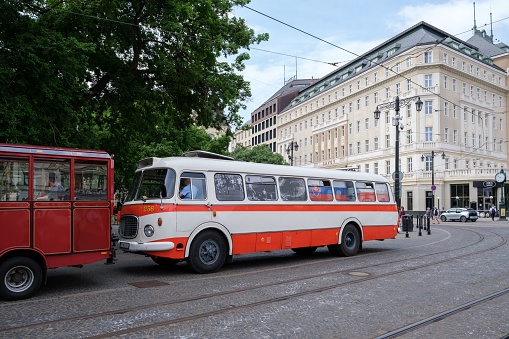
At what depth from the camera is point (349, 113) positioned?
249 ft

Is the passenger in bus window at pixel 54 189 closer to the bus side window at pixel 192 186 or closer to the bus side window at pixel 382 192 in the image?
the bus side window at pixel 192 186

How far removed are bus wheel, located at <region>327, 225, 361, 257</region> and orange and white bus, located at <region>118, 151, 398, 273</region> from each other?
31 millimetres

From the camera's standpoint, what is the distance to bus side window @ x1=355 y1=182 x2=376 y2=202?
1516 centimetres

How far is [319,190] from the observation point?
547 inches

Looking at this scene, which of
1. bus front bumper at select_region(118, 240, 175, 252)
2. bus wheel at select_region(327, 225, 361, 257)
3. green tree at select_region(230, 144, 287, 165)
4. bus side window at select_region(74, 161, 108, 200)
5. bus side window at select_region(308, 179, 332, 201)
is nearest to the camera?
bus side window at select_region(74, 161, 108, 200)

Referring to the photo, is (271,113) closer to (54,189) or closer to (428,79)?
(428,79)

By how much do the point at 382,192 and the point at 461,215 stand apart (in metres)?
33.6

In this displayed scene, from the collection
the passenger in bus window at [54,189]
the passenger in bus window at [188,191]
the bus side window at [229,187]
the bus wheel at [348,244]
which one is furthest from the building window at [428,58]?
the passenger in bus window at [54,189]

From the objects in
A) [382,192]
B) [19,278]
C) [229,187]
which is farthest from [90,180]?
[382,192]

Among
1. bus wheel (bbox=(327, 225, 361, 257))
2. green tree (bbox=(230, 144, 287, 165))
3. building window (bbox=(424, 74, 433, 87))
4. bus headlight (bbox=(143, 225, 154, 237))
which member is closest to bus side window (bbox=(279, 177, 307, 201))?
bus wheel (bbox=(327, 225, 361, 257))

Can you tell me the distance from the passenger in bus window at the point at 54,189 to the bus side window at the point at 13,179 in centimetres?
43

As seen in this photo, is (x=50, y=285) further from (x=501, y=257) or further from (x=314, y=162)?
(x=314, y=162)

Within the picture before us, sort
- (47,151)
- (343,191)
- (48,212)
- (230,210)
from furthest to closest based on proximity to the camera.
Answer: (343,191)
(230,210)
(47,151)
(48,212)

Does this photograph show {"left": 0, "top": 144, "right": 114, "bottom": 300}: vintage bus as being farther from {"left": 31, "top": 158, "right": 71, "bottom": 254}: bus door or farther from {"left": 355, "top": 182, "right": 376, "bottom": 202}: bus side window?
{"left": 355, "top": 182, "right": 376, "bottom": 202}: bus side window
